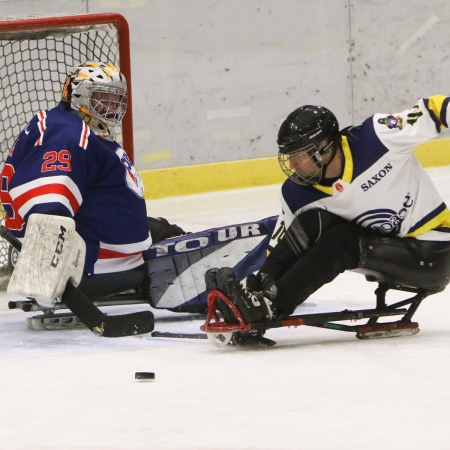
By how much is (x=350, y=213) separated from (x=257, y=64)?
404cm


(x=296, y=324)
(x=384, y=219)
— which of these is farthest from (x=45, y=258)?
(x=384, y=219)

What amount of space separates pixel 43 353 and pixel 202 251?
0.75m

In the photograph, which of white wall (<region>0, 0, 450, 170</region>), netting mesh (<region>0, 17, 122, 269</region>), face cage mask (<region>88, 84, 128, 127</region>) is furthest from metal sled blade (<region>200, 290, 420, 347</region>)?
white wall (<region>0, 0, 450, 170</region>)

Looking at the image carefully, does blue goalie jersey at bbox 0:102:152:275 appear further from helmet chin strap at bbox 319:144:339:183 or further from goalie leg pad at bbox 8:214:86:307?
helmet chin strap at bbox 319:144:339:183

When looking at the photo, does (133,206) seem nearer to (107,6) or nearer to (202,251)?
(202,251)

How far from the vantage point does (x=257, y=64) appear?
729cm

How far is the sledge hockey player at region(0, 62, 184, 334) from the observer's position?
11.6ft

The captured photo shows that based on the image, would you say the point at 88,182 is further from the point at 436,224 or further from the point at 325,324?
the point at 436,224

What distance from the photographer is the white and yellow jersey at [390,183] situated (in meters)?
3.30

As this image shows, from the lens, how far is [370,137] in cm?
337

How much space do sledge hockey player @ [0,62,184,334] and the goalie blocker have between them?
0.05 metres

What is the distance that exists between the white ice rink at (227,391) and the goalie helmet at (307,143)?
516 millimetres

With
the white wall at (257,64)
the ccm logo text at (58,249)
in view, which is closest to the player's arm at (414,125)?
the ccm logo text at (58,249)

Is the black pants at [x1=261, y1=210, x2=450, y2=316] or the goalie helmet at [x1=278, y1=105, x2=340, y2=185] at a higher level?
the goalie helmet at [x1=278, y1=105, x2=340, y2=185]
